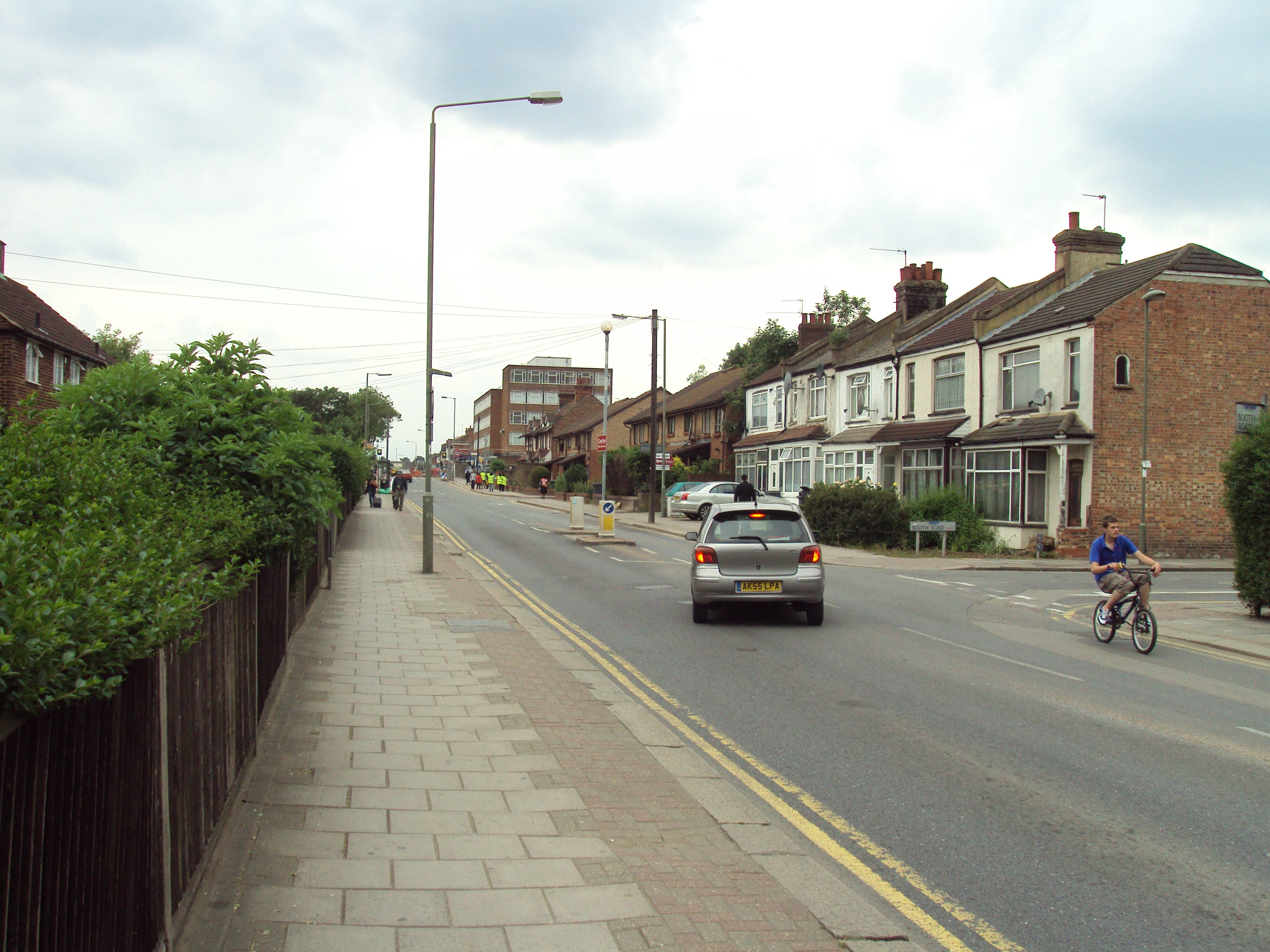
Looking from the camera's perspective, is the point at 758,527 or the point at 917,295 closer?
the point at 758,527

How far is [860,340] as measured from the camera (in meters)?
39.4

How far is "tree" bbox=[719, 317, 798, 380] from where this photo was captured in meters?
50.5

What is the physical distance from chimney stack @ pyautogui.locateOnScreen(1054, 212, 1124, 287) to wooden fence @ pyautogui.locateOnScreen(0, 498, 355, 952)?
1238 inches

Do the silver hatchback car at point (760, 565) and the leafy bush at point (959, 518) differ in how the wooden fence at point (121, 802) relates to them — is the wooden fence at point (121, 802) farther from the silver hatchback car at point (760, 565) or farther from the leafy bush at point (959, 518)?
the leafy bush at point (959, 518)

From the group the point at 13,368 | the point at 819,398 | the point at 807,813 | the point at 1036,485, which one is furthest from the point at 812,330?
the point at 807,813

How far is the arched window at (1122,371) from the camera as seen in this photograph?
25953mm

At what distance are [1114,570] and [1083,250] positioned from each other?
22.3m

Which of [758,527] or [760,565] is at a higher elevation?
[758,527]

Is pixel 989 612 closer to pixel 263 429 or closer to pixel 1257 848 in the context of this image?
pixel 1257 848

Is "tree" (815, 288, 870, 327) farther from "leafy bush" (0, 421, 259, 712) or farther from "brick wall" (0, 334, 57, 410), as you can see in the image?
"leafy bush" (0, 421, 259, 712)

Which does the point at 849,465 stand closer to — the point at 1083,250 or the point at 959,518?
the point at 959,518

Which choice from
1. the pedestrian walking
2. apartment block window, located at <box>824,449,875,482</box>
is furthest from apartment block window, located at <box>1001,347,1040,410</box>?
the pedestrian walking

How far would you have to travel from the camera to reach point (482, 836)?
16.0 ft

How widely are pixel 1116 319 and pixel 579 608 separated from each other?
19007mm
